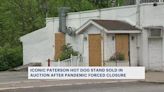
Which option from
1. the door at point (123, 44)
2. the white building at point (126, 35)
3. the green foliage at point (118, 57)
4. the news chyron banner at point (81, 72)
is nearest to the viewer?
the news chyron banner at point (81, 72)

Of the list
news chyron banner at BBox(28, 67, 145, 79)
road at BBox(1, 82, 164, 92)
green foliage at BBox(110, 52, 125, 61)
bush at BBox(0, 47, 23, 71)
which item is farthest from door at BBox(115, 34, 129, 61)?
news chyron banner at BBox(28, 67, 145, 79)

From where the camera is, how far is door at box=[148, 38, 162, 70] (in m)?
32.0

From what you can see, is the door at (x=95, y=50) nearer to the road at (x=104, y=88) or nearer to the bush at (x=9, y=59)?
the road at (x=104, y=88)

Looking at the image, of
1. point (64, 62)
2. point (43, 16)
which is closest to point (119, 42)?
point (64, 62)

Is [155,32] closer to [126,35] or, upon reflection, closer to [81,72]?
[126,35]

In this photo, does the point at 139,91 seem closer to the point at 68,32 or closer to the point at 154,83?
the point at 154,83

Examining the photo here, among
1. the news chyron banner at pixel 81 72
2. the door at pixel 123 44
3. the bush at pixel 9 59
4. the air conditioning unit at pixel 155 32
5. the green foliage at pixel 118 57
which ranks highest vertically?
the air conditioning unit at pixel 155 32

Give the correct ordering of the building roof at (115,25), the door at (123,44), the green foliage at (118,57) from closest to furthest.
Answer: the green foliage at (118,57) < the building roof at (115,25) < the door at (123,44)

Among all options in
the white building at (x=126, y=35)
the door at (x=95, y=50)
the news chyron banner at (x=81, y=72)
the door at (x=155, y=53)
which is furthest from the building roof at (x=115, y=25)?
the news chyron banner at (x=81, y=72)

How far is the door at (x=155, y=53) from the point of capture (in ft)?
105

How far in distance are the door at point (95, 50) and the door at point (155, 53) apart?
3.35m

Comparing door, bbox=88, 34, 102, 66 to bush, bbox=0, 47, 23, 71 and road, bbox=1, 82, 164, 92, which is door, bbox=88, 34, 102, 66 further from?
bush, bbox=0, 47, 23, 71

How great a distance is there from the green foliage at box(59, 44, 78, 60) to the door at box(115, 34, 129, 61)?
407cm

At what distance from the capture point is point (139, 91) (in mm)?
19953
